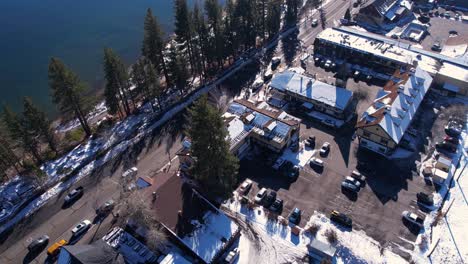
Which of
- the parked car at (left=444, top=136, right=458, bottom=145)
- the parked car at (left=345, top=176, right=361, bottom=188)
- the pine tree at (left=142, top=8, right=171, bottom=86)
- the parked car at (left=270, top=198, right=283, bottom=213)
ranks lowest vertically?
the parked car at (left=270, top=198, right=283, bottom=213)

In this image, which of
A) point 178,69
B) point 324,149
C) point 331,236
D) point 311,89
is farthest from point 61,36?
point 331,236

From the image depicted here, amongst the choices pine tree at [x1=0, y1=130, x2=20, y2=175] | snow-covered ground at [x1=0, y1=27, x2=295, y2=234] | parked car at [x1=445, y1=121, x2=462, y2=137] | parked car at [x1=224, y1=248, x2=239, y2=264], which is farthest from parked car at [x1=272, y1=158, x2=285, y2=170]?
pine tree at [x1=0, y1=130, x2=20, y2=175]

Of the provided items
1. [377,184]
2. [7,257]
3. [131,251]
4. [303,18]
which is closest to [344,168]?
[377,184]

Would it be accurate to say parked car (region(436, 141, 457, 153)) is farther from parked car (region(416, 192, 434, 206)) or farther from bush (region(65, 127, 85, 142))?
bush (region(65, 127, 85, 142))

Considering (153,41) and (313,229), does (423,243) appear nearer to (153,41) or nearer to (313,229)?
(313,229)

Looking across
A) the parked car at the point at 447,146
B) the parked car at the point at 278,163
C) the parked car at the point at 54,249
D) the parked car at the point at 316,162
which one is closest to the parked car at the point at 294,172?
the parked car at the point at 278,163

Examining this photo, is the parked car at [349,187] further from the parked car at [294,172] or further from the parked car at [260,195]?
the parked car at [260,195]
